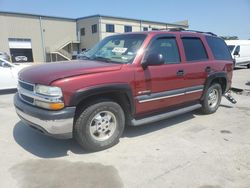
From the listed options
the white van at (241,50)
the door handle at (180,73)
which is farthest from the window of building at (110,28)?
the door handle at (180,73)

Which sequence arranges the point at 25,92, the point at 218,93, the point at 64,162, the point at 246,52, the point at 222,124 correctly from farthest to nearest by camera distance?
the point at 246,52 → the point at 218,93 → the point at 222,124 → the point at 25,92 → the point at 64,162

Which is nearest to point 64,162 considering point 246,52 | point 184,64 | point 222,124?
point 184,64

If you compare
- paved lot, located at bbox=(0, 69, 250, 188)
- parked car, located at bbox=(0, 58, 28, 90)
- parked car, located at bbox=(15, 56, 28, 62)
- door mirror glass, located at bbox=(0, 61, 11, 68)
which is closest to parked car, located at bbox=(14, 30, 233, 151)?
paved lot, located at bbox=(0, 69, 250, 188)

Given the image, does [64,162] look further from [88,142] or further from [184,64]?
[184,64]

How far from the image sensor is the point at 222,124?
5.40 m

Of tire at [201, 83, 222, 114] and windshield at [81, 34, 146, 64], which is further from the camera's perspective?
tire at [201, 83, 222, 114]

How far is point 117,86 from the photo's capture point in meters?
3.89

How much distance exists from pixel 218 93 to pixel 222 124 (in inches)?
48.3

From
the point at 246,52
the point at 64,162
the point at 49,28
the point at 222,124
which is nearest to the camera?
the point at 64,162

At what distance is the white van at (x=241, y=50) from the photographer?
19.1 metres

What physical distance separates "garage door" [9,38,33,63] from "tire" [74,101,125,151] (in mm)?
38174

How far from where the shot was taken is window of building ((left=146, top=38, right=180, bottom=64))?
458 cm

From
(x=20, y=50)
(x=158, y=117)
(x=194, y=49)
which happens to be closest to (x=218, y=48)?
(x=194, y=49)

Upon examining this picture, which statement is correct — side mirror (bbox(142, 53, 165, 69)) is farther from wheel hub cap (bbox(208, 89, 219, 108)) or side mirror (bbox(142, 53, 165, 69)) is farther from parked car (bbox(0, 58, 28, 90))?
parked car (bbox(0, 58, 28, 90))
